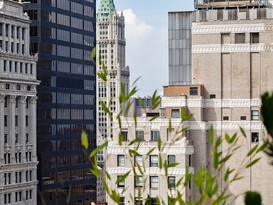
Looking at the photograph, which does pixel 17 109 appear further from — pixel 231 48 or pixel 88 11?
pixel 231 48

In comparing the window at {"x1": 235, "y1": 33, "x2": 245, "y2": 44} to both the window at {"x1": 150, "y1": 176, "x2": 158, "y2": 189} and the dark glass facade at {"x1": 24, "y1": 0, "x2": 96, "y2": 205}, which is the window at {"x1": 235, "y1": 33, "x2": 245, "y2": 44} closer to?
the window at {"x1": 150, "y1": 176, "x2": 158, "y2": 189}

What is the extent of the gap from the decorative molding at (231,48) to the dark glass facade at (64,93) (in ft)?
235

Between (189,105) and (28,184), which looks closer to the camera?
(189,105)

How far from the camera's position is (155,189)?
225 ft

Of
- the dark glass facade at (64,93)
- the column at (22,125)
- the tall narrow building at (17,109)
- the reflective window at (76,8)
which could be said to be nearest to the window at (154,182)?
the tall narrow building at (17,109)

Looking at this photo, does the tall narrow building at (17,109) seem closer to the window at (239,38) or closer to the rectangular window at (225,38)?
the rectangular window at (225,38)

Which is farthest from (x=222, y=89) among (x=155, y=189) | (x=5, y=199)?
(x=5, y=199)

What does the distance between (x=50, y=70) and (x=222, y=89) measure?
82552mm

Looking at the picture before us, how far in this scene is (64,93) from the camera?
154m

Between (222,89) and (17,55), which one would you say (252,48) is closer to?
(222,89)

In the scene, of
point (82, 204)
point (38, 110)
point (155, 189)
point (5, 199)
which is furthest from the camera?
point (82, 204)

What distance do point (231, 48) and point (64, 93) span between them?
286 ft

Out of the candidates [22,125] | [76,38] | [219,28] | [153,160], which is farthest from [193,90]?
[76,38]

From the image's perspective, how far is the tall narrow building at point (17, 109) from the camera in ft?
425
